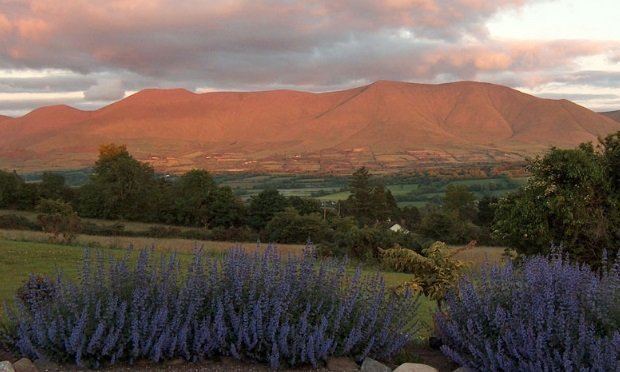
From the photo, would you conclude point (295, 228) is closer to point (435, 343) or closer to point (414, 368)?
point (435, 343)

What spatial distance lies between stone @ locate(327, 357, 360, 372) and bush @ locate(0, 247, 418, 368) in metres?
0.11

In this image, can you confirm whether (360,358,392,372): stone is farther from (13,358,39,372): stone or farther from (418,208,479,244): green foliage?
(418,208,479,244): green foliage

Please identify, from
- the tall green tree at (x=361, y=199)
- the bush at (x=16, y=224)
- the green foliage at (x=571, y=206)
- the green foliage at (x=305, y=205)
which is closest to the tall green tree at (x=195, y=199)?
the green foliage at (x=305, y=205)

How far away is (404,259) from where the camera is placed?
863 centimetres

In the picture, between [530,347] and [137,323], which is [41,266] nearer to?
[137,323]

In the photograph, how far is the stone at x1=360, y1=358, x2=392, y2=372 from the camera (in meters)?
6.60

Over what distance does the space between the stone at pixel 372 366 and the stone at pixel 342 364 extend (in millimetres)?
92

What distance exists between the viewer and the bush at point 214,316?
6.32m

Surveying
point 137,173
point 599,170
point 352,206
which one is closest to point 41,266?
point 599,170

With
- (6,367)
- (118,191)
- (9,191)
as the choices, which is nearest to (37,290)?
(6,367)

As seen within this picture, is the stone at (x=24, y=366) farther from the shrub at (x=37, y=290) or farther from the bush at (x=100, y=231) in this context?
the bush at (x=100, y=231)

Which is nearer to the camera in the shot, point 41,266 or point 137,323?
point 137,323

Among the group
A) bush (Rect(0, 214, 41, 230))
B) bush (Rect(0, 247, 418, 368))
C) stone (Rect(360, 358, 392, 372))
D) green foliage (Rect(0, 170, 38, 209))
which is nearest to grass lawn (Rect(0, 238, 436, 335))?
bush (Rect(0, 247, 418, 368))

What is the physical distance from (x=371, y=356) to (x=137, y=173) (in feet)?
229
